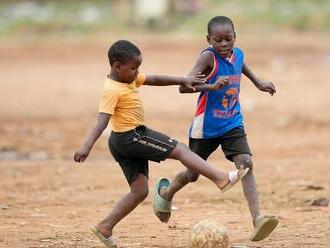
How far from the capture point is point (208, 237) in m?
6.31

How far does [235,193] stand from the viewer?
948cm

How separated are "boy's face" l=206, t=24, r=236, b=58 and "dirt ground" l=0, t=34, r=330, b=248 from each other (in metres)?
1.46

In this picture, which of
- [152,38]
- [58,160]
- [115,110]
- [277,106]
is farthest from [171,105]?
[152,38]

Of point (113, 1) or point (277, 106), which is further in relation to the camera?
point (113, 1)

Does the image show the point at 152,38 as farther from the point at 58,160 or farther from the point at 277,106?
the point at 58,160

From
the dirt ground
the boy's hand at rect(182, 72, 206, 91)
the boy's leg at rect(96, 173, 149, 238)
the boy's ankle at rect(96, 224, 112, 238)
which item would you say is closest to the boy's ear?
the boy's hand at rect(182, 72, 206, 91)

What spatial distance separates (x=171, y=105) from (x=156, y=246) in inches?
400

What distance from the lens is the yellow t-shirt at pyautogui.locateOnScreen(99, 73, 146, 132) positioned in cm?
648

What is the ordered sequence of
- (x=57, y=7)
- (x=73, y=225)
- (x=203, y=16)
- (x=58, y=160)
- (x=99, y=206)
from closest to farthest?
(x=73, y=225) < (x=99, y=206) < (x=58, y=160) < (x=203, y=16) < (x=57, y=7)

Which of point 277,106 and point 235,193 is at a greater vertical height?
point 235,193

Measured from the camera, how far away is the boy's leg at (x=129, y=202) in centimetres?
→ 673

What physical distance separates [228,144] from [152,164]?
4.28m

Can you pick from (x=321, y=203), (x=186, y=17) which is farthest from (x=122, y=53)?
(x=186, y=17)

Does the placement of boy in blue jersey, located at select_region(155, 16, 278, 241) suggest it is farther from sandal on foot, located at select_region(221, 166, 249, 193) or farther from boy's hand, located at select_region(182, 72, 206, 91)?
sandal on foot, located at select_region(221, 166, 249, 193)
